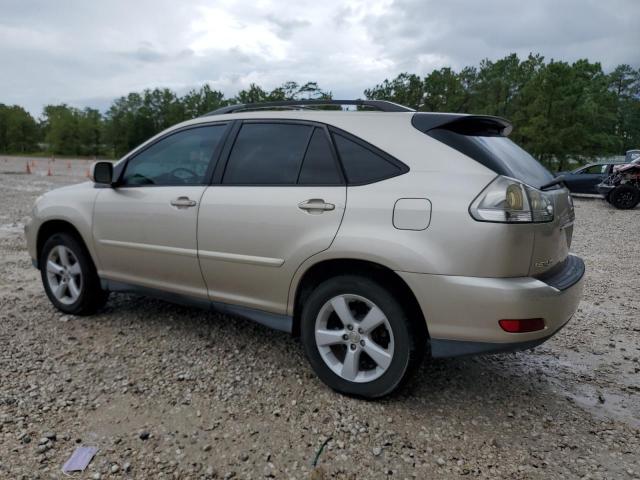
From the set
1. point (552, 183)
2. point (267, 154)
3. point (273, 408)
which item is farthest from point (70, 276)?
point (552, 183)

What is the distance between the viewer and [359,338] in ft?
9.41

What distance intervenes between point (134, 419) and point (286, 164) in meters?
1.74

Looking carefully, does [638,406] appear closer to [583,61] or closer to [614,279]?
[614,279]

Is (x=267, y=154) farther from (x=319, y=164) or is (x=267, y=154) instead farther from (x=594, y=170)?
(x=594, y=170)

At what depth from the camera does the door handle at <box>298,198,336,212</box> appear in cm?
287

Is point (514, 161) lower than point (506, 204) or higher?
higher

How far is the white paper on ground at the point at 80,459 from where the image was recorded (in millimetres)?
2354

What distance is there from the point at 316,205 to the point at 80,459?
5.82 ft

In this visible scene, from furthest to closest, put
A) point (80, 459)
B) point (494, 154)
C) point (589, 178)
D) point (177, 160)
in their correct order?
point (589, 178), point (177, 160), point (494, 154), point (80, 459)

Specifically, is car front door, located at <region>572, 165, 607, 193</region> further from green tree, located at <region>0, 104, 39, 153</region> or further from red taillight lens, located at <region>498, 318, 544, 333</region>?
green tree, located at <region>0, 104, 39, 153</region>

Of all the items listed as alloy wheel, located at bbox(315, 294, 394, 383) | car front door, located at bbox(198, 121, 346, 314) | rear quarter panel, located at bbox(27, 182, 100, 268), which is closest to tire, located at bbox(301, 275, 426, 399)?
alloy wheel, located at bbox(315, 294, 394, 383)

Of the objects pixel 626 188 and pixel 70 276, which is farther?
pixel 626 188

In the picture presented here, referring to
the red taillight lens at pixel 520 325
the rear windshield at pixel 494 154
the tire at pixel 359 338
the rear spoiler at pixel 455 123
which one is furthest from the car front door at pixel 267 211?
the red taillight lens at pixel 520 325

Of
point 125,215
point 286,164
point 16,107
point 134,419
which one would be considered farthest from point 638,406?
point 16,107
